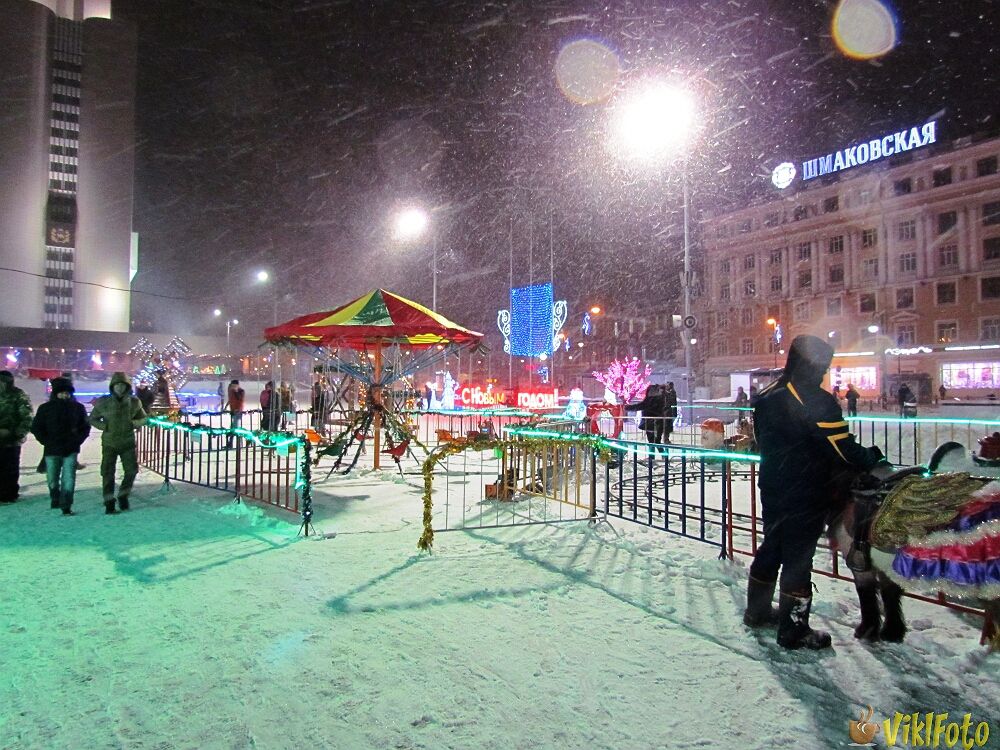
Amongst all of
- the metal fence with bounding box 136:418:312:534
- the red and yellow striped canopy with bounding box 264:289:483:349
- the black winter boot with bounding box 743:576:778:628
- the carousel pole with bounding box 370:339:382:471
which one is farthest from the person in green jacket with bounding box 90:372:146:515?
the black winter boot with bounding box 743:576:778:628

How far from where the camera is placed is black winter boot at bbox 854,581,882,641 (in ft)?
13.1

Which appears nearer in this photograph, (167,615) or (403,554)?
(167,615)

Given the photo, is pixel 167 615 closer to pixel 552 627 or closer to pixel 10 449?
pixel 552 627

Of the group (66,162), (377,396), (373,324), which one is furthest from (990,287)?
(66,162)

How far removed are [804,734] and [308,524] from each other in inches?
214

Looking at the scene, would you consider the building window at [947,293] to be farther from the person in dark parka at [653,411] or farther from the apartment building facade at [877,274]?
the person in dark parka at [653,411]

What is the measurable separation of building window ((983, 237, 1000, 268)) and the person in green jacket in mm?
56051

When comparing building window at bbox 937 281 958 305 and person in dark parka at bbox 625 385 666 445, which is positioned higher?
building window at bbox 937 281 958 305

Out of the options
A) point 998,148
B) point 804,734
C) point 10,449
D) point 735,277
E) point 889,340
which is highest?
point 998,148

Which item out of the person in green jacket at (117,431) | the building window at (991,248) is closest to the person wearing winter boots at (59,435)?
the person in green jacket at (117,431)

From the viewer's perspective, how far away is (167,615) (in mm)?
4422

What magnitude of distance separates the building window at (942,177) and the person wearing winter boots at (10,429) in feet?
191

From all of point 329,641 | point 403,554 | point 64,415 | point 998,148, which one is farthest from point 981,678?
point 998,148

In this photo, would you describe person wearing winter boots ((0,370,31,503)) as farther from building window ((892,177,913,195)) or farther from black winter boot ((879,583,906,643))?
building window ((892,177,913,195))
